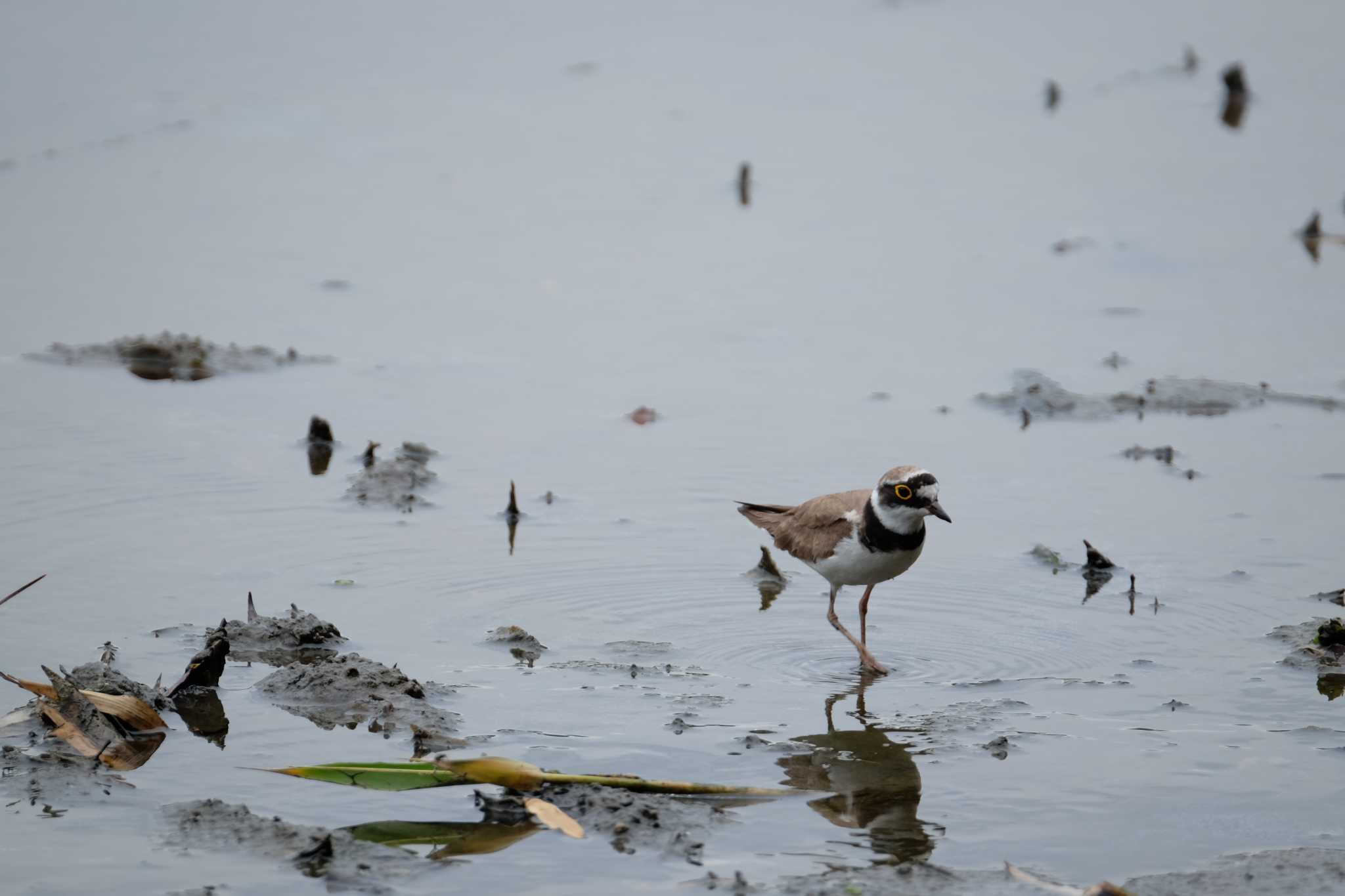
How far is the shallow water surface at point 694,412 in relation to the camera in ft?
20.8

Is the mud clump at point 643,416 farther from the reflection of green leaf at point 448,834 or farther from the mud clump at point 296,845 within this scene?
the mud clump at point 296,845

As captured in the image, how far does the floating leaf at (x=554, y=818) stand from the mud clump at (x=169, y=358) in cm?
623

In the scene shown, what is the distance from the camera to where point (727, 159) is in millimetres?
16078

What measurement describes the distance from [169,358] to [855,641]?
19.3ft

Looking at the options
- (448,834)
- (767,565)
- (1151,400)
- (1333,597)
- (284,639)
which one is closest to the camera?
(448,834)

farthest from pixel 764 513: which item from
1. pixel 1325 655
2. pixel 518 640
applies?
pixel 1325 655

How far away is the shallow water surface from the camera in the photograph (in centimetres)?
634

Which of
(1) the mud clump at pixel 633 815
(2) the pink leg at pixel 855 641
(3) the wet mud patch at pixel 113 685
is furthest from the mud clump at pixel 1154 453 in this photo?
(3) the wet mud patch at pixel 113 685

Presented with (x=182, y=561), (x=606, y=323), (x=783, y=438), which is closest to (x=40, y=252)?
(x=606, y=323)

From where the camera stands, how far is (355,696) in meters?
6.86

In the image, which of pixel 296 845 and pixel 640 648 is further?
pixel 640 648

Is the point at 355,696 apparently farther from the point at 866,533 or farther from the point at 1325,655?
the point at 1325,655

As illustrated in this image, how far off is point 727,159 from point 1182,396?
637 cm

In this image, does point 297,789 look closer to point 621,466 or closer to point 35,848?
point 35,848
